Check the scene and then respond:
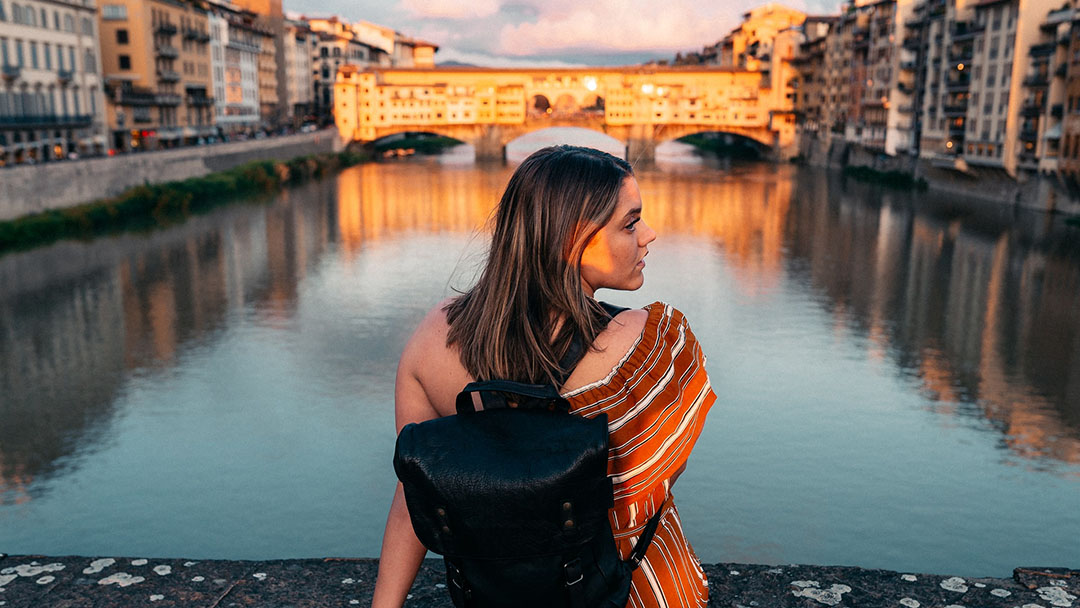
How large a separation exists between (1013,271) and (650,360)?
24490 millimetres

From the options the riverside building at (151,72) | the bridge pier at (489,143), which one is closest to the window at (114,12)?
the riverside building at (151,72)

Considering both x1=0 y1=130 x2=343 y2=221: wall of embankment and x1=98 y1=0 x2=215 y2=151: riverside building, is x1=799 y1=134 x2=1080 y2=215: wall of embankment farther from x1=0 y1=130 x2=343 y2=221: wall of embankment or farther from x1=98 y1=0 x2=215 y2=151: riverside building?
x1=98 y1=0 x2=215 y2=151: riverside building

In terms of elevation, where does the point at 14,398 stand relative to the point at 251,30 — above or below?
below

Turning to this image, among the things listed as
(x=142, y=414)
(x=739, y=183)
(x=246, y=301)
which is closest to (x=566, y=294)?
(x=142, y=414)

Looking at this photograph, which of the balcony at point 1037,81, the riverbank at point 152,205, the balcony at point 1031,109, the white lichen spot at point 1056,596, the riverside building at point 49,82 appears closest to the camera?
the white lichen spot at point 1056,596

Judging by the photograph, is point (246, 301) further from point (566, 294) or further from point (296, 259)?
point (566, 294)

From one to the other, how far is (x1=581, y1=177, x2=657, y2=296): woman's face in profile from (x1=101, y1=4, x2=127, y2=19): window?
163 ft

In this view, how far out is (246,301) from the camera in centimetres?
2072

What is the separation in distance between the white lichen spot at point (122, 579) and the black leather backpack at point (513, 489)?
7.19 ft

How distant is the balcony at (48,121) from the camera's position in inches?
1344

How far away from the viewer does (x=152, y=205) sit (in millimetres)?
32906

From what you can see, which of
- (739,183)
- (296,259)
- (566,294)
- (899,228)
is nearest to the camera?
(566,294)

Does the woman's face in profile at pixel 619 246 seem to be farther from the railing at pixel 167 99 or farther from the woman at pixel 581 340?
the railing at pixel 167 99

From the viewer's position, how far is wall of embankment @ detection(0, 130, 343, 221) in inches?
1018
